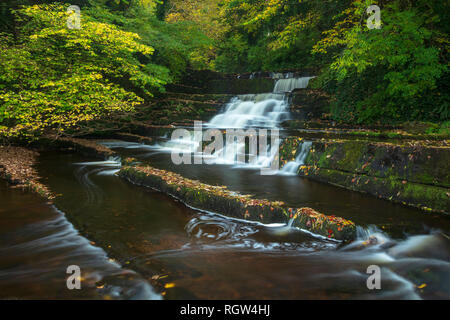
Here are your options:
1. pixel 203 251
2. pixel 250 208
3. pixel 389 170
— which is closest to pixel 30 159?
pixel 250 208

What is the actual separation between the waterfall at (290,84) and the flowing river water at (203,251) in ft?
40.9

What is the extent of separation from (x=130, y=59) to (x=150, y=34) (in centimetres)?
270

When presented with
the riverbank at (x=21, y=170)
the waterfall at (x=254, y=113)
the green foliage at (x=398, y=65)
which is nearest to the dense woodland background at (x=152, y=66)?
the green foliage at (x=398, y=65)

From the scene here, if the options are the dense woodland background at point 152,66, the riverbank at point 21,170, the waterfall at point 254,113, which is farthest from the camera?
the waterfall at point 254,113

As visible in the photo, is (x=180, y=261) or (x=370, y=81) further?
(x=370, y=81)

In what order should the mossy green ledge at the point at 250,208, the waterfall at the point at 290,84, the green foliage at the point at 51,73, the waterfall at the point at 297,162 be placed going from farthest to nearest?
the waterfall at the point at 290,84, the green foliage at the point at 51,73, the waterfall at the point at 297,162, the mossy green ledge at the point at 250,208

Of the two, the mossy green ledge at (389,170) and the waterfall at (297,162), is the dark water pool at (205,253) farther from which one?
the waterfall at (297,162)

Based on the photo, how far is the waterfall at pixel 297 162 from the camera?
24.8 ft

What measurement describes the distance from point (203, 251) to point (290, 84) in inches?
609

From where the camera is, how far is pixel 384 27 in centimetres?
864

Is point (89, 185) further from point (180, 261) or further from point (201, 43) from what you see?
point (201, 43)

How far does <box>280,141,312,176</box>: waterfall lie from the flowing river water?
2083mm

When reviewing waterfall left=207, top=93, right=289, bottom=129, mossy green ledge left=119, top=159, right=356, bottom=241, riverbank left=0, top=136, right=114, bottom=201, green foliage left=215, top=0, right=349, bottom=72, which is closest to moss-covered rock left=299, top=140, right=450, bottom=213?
mossy green ledge left=119, top=159, right=356, bottom=241
